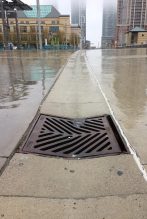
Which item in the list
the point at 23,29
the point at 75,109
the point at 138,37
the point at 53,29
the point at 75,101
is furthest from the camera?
the point at 23,29

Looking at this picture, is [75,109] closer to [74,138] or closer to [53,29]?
[74,138]

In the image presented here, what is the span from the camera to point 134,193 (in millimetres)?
2174

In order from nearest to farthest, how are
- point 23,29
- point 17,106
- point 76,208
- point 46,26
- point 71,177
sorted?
point 76,208 → point 71,177 → point 17,106 → point 23,29 → point 46,26

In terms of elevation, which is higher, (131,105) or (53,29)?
(53,29)

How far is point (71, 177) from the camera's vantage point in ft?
8.04

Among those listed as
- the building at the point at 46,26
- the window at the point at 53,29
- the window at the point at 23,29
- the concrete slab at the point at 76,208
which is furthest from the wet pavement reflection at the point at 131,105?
the window at the point at 23,29

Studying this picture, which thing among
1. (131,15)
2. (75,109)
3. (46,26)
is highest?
(131,15)

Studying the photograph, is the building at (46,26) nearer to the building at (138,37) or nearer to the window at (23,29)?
the window at (23,29)

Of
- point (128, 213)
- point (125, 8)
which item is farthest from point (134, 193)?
point (125, 8)

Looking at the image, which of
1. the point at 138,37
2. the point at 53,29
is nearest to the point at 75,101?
the point at 138,37

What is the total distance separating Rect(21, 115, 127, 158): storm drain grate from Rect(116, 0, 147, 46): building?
126 meters

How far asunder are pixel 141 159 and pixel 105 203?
884mm

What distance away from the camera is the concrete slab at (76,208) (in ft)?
6.30

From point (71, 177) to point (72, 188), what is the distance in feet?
0.61
